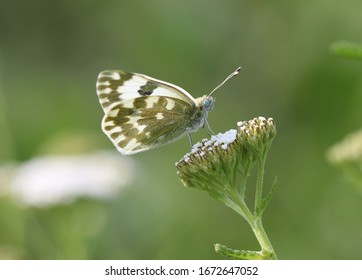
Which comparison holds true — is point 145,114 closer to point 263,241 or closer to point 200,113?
point 200,113

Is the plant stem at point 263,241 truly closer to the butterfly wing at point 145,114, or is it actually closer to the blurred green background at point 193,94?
the butterfly wing at point 145,114

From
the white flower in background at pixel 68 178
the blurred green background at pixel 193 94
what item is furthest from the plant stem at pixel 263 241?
the white flower in background at pixel 68 178

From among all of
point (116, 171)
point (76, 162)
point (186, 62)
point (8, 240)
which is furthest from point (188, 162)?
point (186, 62)

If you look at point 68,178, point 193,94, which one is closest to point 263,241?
point 68,178

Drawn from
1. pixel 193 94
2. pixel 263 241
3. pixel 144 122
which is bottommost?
pixel 263 241

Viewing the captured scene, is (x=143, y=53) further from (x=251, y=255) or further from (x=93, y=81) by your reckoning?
(x=251, y=255)

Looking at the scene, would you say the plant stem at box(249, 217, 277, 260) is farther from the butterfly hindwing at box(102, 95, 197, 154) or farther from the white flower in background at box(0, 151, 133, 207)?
the white flower in background at box(0, 151, 133, 207)
